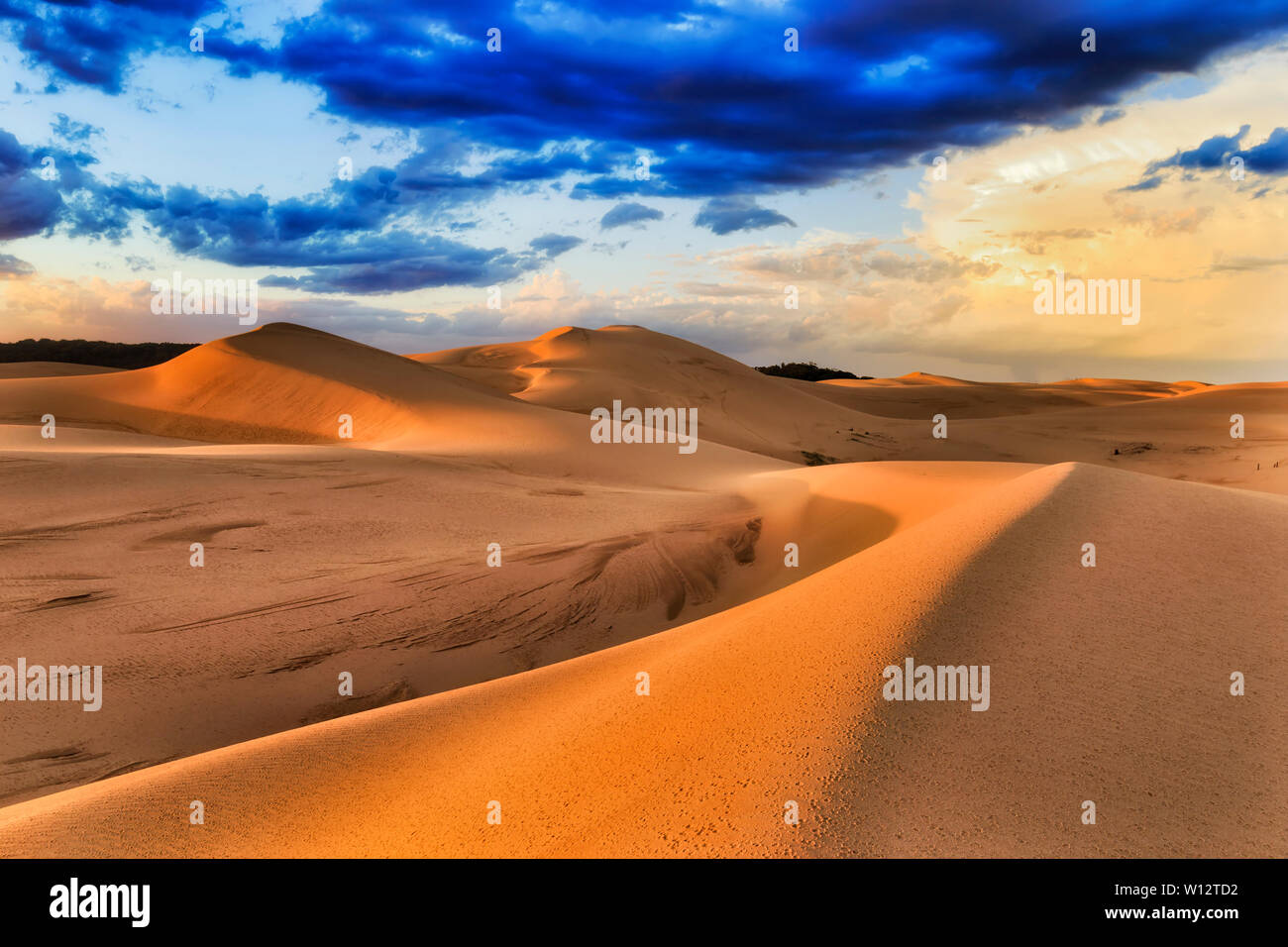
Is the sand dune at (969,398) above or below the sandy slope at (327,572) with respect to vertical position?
above

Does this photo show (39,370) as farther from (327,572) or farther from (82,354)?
(327,572)

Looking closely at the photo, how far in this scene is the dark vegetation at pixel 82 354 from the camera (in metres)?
47.7

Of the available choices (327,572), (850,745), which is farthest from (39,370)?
(850,745)

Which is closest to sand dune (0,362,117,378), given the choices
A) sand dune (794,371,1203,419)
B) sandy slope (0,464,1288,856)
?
sand dune (794,371,1203,419)

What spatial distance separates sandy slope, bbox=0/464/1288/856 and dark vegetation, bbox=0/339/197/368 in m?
51.8

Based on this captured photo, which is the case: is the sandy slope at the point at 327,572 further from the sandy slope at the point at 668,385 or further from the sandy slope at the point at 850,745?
the sandy slope at the point at 668,385

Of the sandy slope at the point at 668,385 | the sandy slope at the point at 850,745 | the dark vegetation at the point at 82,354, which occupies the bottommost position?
the sandy slope at the point at 850,745

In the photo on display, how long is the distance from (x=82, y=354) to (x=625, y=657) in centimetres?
5752

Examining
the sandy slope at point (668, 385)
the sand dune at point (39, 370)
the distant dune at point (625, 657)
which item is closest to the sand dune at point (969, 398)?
the sandy slope at point (668, 385)

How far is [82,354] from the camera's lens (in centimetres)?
4916

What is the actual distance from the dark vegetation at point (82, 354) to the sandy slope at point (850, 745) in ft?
170

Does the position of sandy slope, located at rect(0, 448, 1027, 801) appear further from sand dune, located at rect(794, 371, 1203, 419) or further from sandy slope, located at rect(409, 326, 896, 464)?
sand dune, located at rect(794, 371, 1203, 419)
